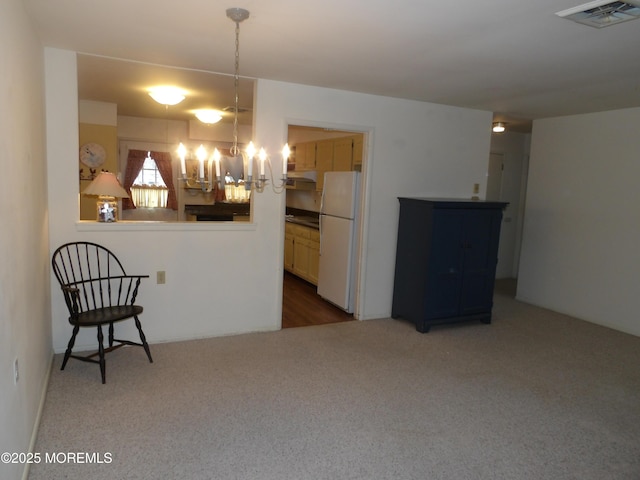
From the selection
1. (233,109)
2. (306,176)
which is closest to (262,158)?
(233,109)

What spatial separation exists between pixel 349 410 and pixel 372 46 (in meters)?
2.43

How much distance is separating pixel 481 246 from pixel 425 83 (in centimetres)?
185

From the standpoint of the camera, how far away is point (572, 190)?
208 inches

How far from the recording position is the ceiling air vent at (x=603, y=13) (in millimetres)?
2148

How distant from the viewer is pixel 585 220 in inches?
202

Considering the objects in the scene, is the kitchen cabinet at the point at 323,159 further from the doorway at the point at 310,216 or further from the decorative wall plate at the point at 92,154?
the decorative wall plate at the point at 92,154

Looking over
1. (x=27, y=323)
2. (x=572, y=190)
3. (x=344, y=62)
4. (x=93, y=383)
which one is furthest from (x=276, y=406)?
(x=572, y=190)

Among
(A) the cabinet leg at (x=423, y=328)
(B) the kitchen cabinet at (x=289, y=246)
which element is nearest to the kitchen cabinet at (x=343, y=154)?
(B) the kitchen cabinet at (x=289, y=246)

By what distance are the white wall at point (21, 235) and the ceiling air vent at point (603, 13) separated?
270cm

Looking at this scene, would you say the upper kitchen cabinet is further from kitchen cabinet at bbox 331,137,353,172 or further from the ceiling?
the ceiling

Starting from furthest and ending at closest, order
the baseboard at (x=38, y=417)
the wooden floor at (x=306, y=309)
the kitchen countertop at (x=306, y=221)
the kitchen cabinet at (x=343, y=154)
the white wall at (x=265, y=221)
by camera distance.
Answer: the kitchen countertop at (x=306, y=221) → the kitchen cabinet at (x=343, y=154) → the wooden floor at (x=306, y=309) → the white wall at (x=265, y=221) → the baseboard at (x=38, y=417)

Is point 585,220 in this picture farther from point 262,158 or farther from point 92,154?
point 92,154

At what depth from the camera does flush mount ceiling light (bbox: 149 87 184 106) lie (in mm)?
4379

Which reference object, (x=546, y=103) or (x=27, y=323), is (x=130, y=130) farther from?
(x=546, y=103)
